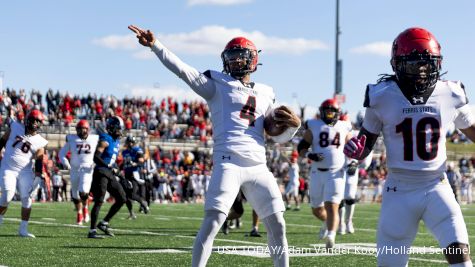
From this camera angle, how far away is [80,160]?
1364 centimetres

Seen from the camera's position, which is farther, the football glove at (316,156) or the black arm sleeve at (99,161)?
the black arm sleeve at (99,161)

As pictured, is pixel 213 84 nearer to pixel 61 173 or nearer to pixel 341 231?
pixel 341 231

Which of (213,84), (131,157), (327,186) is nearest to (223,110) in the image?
(213,84)

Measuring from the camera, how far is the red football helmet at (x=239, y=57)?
19.7ft

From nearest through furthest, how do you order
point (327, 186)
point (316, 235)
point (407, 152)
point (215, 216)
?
point (407, 152), point (215, 216), point (327, 186), point (316, 235)

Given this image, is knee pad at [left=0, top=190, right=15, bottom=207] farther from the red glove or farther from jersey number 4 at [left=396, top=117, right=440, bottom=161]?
jersey number 4 at [left=396, top=117, right=440, bottom=161]

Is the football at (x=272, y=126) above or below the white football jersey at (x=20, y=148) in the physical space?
above

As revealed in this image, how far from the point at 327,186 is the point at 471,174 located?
30.2 metres

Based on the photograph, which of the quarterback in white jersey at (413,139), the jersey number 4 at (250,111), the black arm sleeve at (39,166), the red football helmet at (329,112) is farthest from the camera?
the black arm sleeve at (39,166)

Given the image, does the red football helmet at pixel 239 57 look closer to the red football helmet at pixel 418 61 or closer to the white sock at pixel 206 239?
the white sock at pixel 206 239

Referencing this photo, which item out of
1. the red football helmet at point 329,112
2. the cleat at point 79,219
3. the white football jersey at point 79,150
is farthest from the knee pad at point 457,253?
the cleat at point 79,219

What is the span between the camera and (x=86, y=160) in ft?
44.9

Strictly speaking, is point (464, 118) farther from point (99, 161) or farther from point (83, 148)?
point (83, 148)

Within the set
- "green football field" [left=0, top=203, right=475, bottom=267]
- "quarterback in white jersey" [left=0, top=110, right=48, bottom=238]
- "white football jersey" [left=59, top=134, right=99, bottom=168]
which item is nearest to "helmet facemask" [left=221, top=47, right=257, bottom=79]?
"green football field" [left=0, top=203, right=475, bottom=267]
